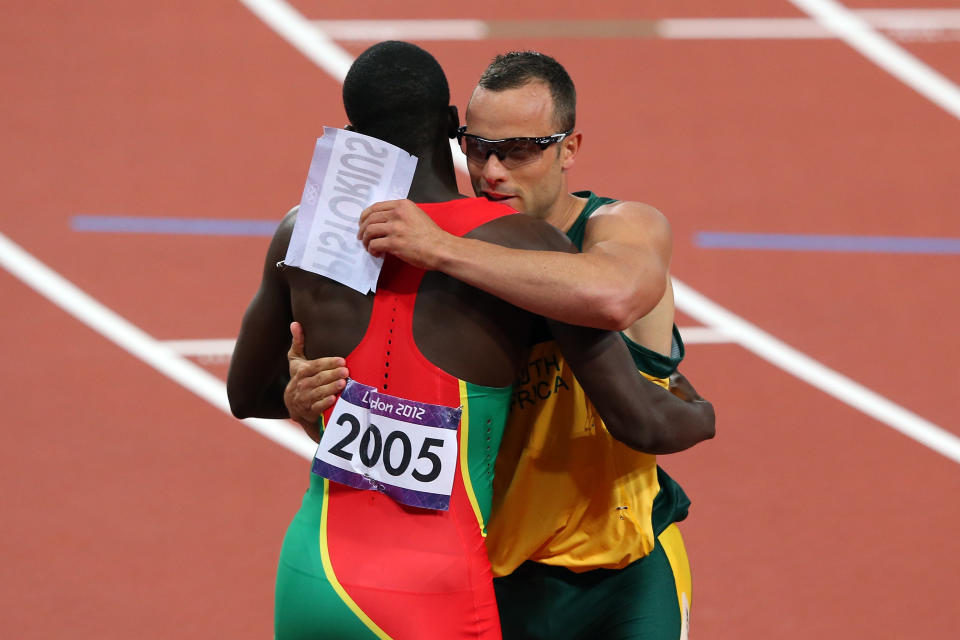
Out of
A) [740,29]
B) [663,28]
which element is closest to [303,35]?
[663,28]

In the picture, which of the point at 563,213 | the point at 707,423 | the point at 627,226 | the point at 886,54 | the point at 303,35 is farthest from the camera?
the point at 303,35

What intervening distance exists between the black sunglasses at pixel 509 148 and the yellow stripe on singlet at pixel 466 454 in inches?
27.6

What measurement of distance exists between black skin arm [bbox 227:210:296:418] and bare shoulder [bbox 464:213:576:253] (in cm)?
45

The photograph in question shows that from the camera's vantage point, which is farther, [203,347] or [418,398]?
[203,347]

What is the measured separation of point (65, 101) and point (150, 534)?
11.3 ft

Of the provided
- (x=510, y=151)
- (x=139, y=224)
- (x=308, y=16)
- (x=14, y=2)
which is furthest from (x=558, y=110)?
(x=14, y=2)

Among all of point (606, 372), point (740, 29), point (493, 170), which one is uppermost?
point (740, 29)

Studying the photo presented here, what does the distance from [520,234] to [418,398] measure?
15.8 inches

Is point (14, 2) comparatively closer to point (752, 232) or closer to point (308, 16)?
point (308, 16)

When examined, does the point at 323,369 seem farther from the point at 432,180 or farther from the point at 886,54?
the point at 886,54

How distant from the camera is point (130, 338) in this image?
6246 mm

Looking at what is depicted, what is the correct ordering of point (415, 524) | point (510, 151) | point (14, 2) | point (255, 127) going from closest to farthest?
point (415, 524) < point (510, 151) < point (255, 127) < point (14, 2)

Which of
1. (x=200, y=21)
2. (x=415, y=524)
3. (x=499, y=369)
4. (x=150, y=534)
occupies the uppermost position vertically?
(x=200, y=21)

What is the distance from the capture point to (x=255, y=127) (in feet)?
23.6
